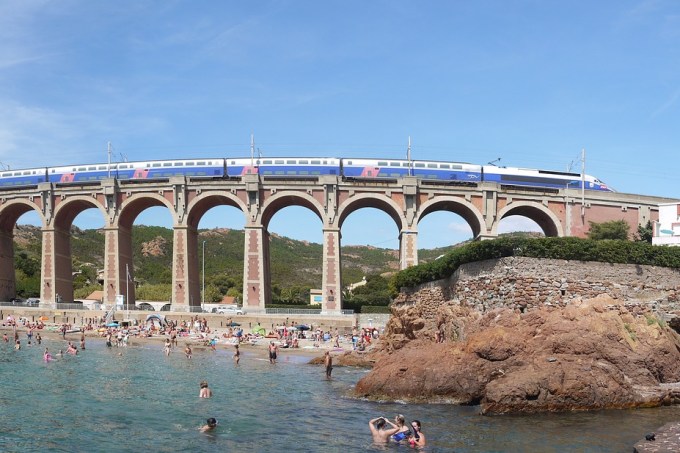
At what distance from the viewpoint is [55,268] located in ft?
249

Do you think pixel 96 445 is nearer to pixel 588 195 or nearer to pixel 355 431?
pixel 355 431

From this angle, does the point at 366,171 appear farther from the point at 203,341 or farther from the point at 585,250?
the point at 585,250

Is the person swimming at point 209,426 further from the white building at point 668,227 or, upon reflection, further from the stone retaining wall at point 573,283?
the white building at point 668,227

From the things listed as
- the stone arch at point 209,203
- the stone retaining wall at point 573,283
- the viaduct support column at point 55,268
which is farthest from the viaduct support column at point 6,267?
the stone retaining wall at point 573,283

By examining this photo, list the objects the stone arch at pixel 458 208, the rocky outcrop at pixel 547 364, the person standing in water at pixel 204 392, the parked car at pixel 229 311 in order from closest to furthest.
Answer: the rocky outcrop at pixel 547 364 → the person standing in water at pixel 204 392 → the parked car at pixel 229 311 → the stone arch at pixel 458 208

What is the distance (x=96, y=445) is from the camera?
19828 millimetres

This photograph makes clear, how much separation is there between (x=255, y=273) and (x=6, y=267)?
34027 millimetres

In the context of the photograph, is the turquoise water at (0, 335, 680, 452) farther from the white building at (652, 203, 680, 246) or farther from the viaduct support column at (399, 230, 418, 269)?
the viaduct support column at (399, 230, 418, 269)

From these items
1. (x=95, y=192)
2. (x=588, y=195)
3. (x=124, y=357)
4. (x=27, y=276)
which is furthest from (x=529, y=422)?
(x=27, y=276)

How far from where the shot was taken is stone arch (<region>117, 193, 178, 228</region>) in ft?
239

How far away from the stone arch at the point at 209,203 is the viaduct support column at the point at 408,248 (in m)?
17.1

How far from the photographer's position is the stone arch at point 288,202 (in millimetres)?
71062

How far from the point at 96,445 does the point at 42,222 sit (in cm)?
6312

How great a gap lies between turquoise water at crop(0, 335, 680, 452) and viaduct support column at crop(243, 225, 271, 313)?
32.8 metres
